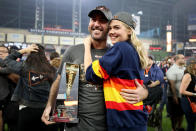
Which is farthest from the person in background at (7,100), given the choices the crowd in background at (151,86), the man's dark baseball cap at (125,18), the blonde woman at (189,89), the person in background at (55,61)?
the blonde woman at (189,89)

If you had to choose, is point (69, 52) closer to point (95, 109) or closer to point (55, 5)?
point (95, 109)

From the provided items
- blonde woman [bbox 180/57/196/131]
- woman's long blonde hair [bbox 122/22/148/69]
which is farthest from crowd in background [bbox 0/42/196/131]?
woman's long blonde hair [bbox 122/22/148/69]

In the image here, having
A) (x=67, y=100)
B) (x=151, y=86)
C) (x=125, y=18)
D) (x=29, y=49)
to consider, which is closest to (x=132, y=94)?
(x=67, y=100)

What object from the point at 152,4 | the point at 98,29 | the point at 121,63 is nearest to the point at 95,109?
the point at 121,63

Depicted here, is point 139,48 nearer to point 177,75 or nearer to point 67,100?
point 67,100

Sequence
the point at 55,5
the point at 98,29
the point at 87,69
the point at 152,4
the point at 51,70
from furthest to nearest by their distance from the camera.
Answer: the point at 152,4, the point at 55,5, the point at 51,70, the point at 98,29, the point at 87,69

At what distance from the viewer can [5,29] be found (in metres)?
37.0

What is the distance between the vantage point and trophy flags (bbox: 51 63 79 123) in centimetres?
172

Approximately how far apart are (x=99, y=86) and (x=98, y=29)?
609 millimetres

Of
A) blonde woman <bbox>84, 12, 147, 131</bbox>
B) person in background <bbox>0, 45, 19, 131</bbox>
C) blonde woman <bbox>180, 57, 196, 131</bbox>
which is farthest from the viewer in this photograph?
blonde woman <bbox>180, 57, 196, 131</bbox>

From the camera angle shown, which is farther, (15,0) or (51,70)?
(15,0)

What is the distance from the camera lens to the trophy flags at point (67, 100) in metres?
1.72

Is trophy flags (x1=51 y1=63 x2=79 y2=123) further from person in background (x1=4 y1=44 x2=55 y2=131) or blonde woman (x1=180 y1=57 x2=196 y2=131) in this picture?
blonde woman (x1=180 y1=57 x2=196 y2=131)

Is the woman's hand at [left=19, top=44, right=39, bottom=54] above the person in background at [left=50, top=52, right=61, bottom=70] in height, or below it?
above
